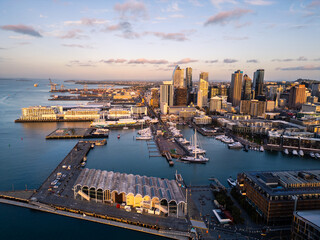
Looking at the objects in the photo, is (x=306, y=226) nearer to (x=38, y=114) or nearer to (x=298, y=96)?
(x=38, y=114)

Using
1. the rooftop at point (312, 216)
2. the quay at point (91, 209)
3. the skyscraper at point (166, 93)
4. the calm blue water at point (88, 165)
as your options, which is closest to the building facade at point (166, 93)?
the skyscraper at point (166, 93)

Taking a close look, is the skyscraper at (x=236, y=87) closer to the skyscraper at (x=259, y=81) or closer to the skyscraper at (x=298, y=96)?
the skyscraper at (x=259, y=81)

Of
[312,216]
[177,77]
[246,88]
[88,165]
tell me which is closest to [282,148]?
[312,216]

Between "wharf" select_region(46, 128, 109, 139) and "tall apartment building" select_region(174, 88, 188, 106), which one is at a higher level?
"tall apartment building" select_region(174, 88, 188, 106)

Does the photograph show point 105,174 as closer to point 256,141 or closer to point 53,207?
point 53,207

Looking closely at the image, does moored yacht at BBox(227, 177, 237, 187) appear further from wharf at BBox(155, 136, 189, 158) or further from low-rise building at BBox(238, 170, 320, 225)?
wharf at BBox(155, 136, 189, 158)

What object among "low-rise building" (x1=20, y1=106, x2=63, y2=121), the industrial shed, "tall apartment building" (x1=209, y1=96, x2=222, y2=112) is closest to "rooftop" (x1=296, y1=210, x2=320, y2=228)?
the industrial shed

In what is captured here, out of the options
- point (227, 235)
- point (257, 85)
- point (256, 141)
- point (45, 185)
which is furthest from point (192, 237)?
point (257, 85)
